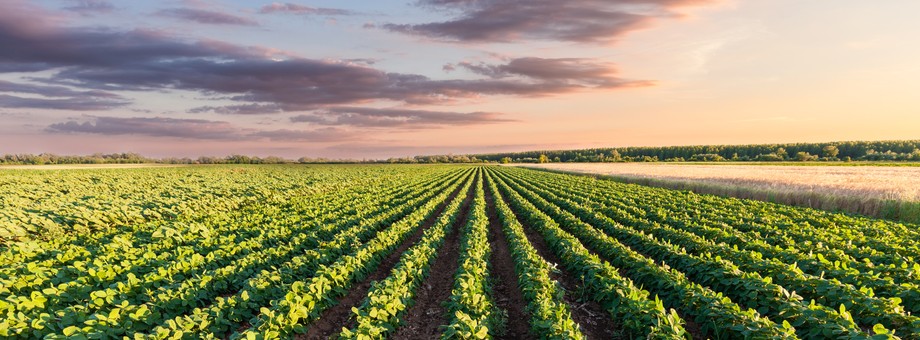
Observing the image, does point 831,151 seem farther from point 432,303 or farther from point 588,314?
point 432,303

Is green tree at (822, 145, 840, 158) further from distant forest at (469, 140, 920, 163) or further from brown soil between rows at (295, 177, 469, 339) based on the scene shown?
brown soil between rows at (295, 177, 469, 339)

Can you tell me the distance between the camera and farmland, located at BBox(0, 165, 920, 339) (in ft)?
20.1

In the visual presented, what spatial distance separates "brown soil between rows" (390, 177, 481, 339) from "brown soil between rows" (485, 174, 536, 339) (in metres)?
1.14

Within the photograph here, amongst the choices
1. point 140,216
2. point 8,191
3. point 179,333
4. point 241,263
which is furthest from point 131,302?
point 8,191

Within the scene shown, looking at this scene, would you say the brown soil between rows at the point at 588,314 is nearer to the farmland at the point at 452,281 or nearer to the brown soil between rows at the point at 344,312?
the farmland at the point at 452,281

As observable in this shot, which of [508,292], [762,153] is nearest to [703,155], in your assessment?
[762,153]

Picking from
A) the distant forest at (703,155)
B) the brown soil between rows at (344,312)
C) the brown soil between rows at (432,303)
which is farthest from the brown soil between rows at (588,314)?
the distant forest at (703,155)

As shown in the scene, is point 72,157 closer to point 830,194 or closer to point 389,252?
point 389,252

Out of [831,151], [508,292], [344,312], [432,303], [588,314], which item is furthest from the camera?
[831,151]

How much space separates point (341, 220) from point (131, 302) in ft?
28.9

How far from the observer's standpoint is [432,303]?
29.2 feet

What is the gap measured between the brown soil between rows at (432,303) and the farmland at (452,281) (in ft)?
0.14

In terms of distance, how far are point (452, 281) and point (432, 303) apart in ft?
4.81

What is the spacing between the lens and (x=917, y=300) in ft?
22.2
